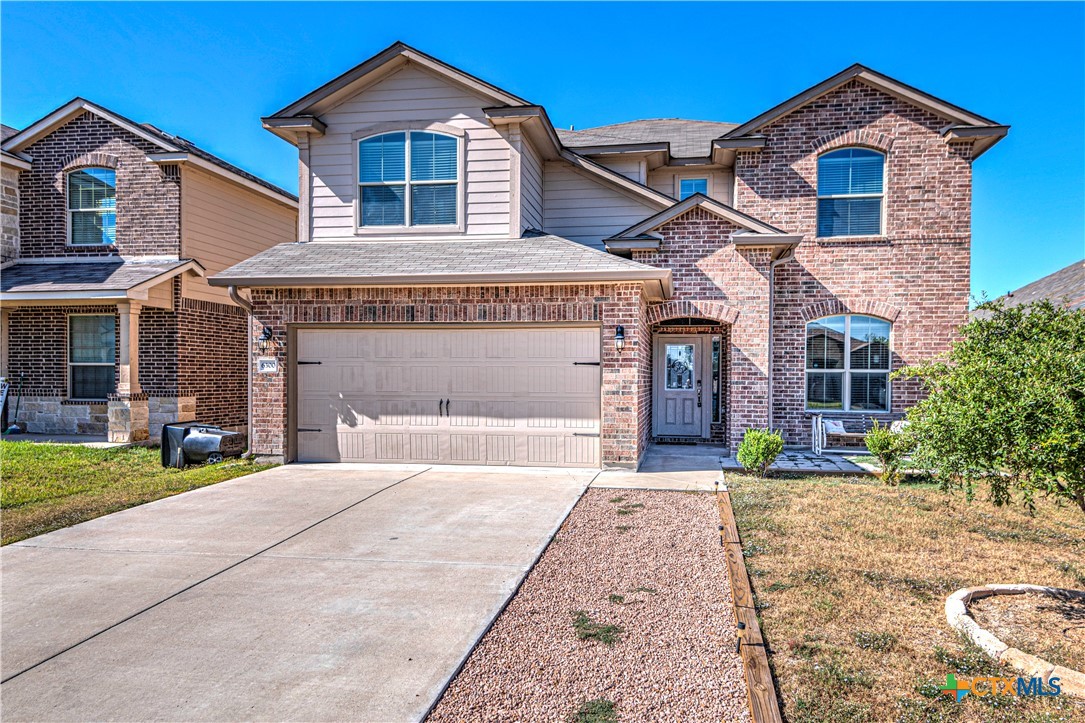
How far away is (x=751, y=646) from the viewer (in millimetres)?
3891

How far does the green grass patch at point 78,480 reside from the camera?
730 centimetres

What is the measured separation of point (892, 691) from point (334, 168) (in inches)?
437

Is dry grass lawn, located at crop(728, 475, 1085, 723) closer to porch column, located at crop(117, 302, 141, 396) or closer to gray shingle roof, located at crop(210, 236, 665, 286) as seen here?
gray shingle roof, located at crop(210, 236, 665, 286)

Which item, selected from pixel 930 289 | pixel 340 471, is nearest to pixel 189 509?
pixel 340 471

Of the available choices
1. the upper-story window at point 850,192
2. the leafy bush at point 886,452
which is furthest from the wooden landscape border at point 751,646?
the upper-story window at point 850,192

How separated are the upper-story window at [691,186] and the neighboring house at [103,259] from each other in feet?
33.4

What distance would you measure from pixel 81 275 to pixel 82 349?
1.80 metres

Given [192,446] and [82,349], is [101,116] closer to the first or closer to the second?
[82,349]

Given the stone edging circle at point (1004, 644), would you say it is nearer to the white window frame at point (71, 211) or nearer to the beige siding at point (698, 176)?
the beige siding at point (698, 176)

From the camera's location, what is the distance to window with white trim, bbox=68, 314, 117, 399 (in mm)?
14289

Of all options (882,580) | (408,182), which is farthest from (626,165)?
(882,580)

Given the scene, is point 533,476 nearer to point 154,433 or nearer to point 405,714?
point 405,714

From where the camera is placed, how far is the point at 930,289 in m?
12.2

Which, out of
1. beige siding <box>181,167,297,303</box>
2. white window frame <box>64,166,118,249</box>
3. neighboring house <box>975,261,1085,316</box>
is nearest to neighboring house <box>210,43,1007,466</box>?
neighboring house <box>975,261,1085,316</box>
